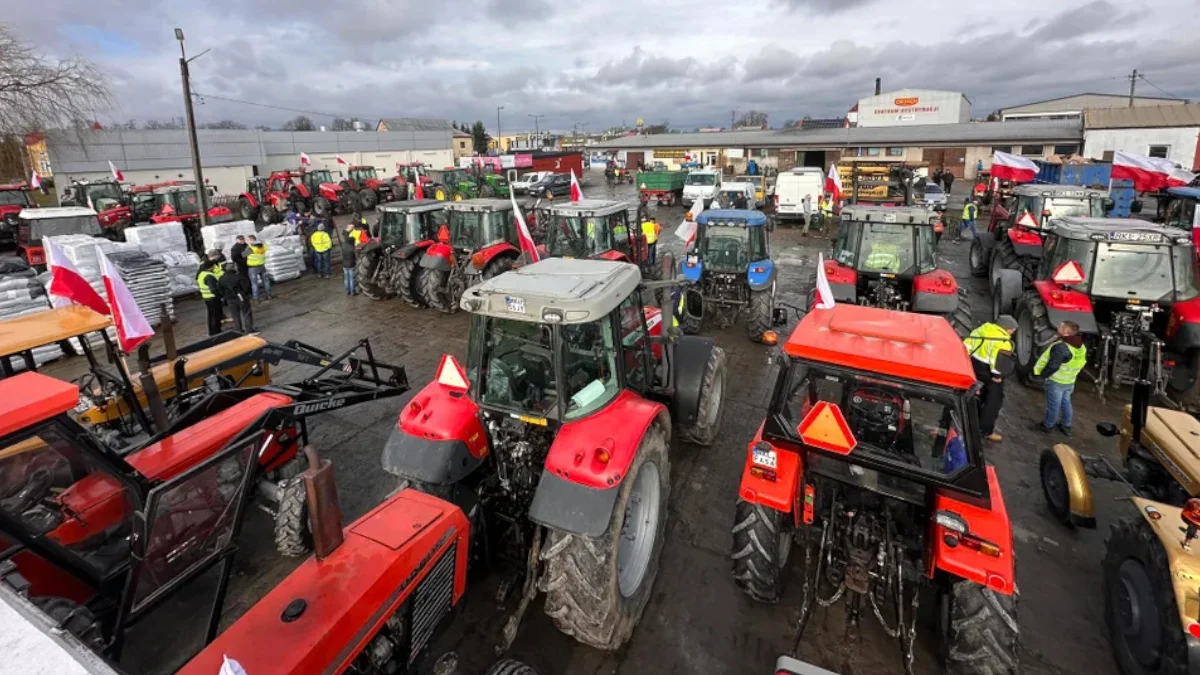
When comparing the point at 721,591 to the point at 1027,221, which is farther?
the point at 1027,221

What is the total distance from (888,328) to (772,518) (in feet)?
4.53

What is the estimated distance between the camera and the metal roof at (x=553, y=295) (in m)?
2.99

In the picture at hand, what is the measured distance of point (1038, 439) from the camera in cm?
550

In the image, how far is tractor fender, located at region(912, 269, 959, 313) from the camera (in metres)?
6.92

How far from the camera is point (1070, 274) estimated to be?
6.38 metres

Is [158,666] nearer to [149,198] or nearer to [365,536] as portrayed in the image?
[365,536]

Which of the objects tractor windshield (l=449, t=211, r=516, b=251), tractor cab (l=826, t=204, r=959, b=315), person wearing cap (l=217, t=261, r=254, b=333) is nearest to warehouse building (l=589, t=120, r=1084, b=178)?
tractor cab (l=826, t=204, r=959, b=315)

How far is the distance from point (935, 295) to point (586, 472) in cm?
616

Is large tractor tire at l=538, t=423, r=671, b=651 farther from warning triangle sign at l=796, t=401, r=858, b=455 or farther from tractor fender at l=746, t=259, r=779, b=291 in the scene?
tractor fender at l=746, t=259, r=779, b=291

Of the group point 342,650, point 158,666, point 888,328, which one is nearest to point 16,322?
point 158,666

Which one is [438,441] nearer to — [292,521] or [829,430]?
[292,521]

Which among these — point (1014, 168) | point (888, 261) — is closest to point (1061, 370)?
point (888, 261)

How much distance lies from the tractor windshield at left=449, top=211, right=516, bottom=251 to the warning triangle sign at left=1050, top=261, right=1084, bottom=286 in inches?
334

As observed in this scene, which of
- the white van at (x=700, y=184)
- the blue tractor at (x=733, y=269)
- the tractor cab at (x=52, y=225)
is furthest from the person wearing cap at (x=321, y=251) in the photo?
the white van at (x=700, y=184)
